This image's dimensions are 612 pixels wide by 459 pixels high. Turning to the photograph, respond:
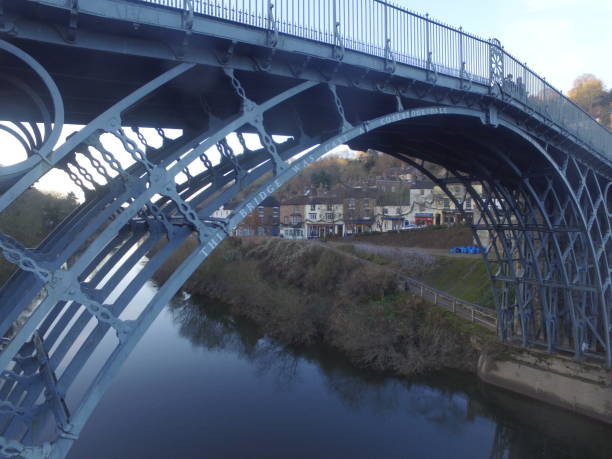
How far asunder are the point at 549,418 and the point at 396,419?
15.5ft

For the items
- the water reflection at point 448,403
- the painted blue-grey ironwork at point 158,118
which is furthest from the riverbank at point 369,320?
the painted blue-grey ironwork at point 158,118

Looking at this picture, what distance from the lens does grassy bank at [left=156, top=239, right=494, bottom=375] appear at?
19.3 meters

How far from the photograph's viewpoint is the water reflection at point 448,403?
43.7 ft

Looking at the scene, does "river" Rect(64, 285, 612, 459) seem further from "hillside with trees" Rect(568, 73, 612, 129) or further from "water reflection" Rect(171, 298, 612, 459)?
"hillside with trees" Rect(568, 73, 612, 129)

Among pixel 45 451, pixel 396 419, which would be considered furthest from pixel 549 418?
pixel 45 451

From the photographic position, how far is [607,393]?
14039 millimetres

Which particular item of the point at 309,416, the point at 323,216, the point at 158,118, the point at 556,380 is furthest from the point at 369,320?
the point at 323,216

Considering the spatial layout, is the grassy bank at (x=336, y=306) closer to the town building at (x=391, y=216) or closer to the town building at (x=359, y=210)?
the town building at (x=359, y=210)

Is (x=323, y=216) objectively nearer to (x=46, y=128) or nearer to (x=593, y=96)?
(x=593, y=96)

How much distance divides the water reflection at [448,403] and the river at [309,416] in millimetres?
40

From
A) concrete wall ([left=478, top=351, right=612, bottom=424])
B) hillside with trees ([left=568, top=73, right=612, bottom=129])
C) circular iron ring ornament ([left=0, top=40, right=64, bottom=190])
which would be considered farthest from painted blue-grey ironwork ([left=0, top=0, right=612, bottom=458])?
hillside with trees ([left=568, top=73, right=612, bottom=129])

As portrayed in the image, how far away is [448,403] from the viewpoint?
52.9ft

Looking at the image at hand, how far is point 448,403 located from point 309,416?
16.3 feet

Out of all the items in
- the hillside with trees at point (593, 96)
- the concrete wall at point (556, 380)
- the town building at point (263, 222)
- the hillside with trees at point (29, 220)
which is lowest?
the concrete wall at point (556, 380)
